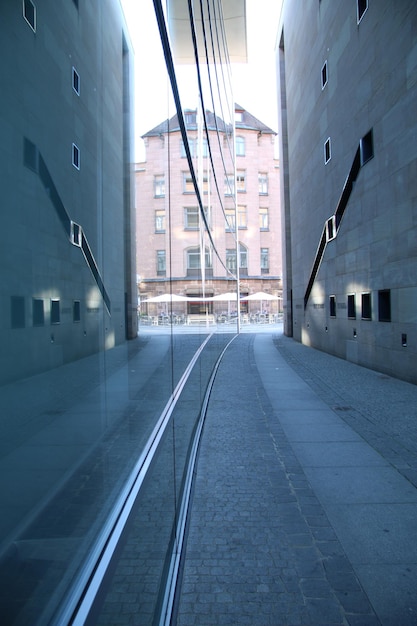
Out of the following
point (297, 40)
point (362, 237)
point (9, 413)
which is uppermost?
point (297, 40)

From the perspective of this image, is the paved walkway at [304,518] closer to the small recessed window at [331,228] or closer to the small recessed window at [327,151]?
the small recessed window at [331,228]

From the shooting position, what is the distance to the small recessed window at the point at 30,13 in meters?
1.12

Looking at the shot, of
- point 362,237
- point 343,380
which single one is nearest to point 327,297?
point 362,237

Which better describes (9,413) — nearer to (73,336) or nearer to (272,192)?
(73,336)

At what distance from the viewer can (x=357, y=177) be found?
13000mm

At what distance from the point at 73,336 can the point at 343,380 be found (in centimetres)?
1000

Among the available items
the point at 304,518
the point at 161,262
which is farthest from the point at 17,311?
the point at 304,518

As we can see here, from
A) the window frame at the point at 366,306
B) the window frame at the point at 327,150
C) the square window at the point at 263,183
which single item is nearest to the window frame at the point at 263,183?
the square window at the point at 263,183

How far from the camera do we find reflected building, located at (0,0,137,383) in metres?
0.99

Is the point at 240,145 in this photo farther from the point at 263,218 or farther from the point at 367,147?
the point at 367,147

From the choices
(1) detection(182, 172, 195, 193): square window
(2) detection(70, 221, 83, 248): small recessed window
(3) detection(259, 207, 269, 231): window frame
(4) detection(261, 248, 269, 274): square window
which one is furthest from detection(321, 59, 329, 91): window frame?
(4) detection(261, 248, 269, 274): square window

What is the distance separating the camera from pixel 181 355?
17.0 feet

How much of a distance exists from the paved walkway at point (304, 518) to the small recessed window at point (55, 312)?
2.18 m

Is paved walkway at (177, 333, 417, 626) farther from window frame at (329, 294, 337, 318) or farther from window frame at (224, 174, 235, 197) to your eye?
window frame at (224, 174, 235, 197)
